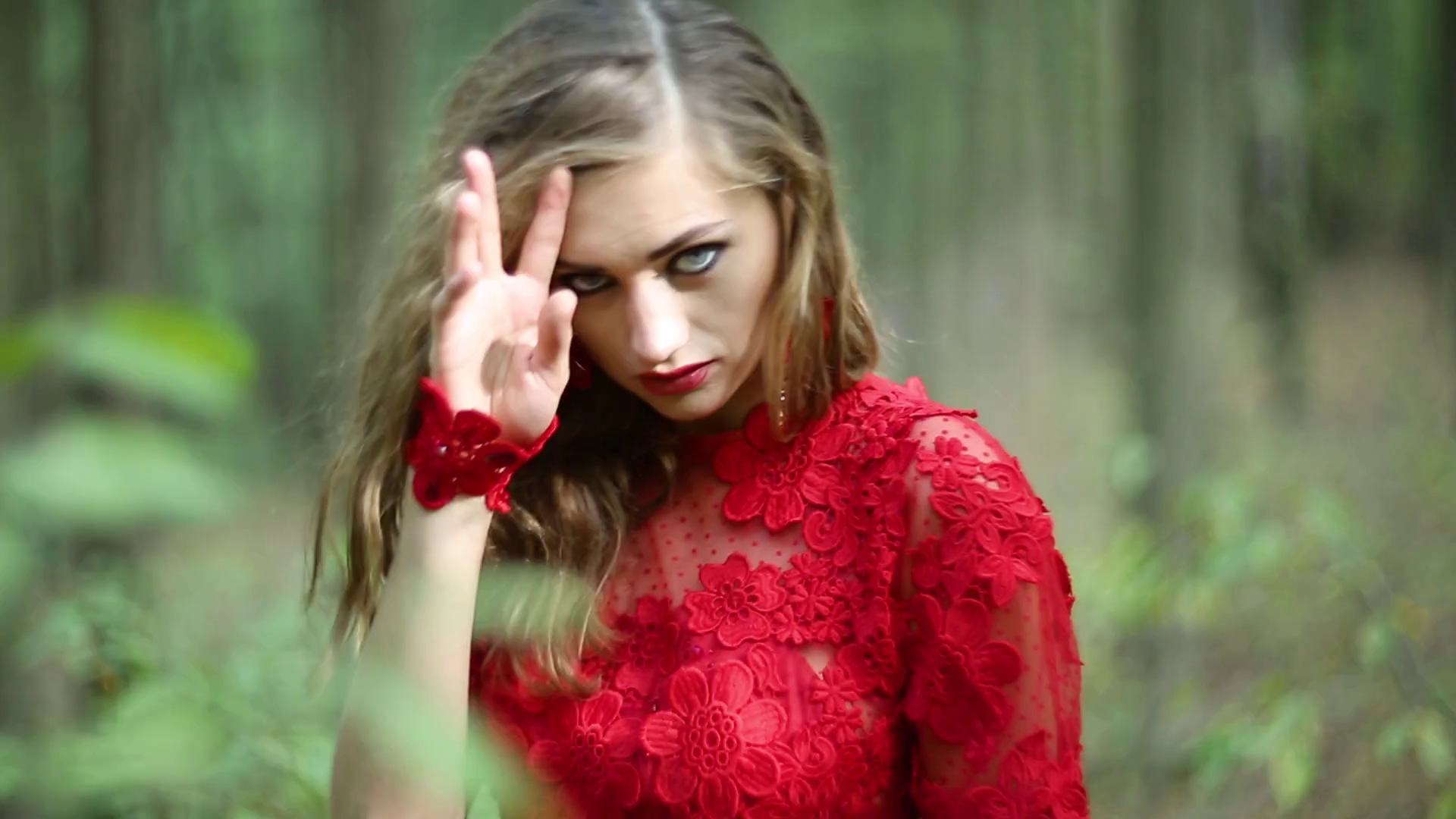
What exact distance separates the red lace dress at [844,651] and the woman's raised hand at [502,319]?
0.39 meters

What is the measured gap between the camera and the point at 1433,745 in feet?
10.7

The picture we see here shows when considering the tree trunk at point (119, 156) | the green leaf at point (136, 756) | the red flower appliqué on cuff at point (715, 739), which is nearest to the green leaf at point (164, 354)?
the green leaf at point (136, 756)

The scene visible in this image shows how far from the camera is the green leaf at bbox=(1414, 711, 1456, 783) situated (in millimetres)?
3242

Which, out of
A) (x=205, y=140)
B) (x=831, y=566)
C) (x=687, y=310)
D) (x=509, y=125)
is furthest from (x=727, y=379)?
(x=205, y=140)

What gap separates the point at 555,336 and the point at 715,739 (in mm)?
617

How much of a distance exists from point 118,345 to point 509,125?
1443 mm

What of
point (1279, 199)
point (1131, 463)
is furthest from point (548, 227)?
point (1279, 199)

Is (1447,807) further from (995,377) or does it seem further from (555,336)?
(995,377)

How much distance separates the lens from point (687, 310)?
201 centimetres

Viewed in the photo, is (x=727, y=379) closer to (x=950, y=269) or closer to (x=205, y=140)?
(x=205, y=140)

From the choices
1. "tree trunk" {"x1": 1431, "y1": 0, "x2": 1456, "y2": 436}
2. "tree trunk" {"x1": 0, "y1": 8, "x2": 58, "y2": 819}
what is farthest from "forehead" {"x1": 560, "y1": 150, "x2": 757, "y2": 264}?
"tree trunk" {"x1": 1431, "y1": 0, "x2": 1456, "y2": 436}

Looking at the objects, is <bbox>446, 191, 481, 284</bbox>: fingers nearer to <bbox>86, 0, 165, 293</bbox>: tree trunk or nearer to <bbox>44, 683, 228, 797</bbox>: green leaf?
<bbox>44, 683, 228, 797</bbox>: green leaf

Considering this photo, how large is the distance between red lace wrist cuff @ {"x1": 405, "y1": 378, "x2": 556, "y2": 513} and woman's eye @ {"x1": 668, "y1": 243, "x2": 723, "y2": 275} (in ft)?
1.09

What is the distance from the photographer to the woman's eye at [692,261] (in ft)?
6.54
